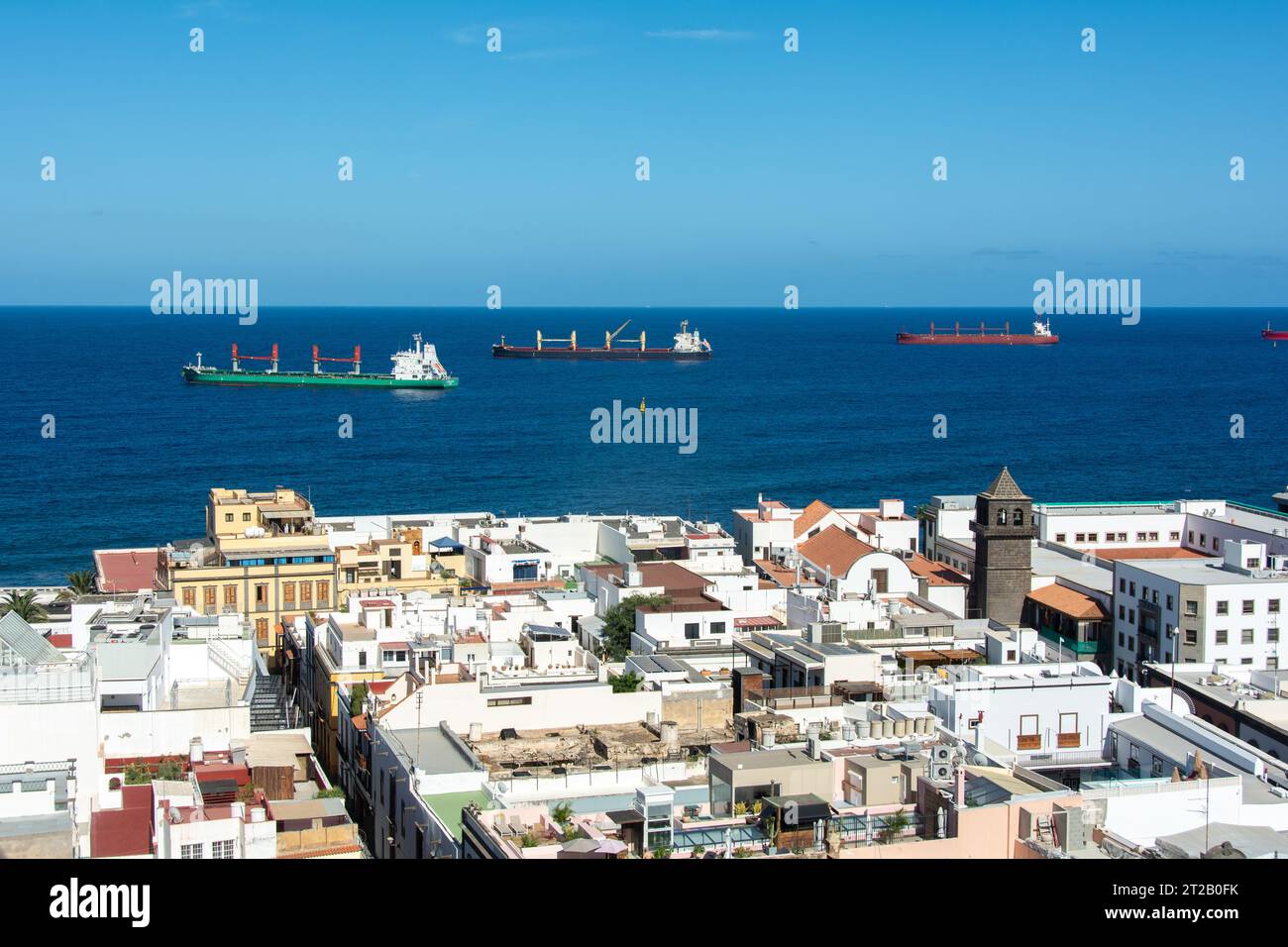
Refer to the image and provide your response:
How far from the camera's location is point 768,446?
6712cm

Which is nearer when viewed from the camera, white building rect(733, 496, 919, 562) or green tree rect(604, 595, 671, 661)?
green tree rect(604, 595, 671, 661)

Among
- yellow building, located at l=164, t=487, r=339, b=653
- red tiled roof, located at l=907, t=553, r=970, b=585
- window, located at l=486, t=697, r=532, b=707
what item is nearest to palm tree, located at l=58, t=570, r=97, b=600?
yellow building, located at l=164, t=487, r=339, b=653

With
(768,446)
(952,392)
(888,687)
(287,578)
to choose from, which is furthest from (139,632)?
(952,392)

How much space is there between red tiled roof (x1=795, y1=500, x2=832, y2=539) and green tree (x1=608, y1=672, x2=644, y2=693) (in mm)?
14194

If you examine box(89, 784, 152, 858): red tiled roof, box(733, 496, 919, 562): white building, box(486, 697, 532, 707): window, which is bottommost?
box(89, 784, 152, 858): red tiled roof

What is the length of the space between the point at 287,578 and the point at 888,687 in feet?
41.4

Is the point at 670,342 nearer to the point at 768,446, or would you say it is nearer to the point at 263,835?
the point at 768,446

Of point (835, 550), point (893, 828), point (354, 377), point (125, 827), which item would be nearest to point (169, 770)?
point (125, 827)

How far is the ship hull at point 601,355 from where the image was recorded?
12606 cm

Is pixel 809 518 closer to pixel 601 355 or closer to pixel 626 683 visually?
pixel 626 683

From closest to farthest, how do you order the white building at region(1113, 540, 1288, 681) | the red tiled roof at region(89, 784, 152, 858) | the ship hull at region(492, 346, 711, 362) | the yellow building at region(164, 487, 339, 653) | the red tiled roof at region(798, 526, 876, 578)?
the red tiled roof at region(89, 784, 152, 858) → the white building at region(1113, 540, 1288, 681) → the yellow building at region(164, 487, 339, 653) → the red tiled roof at region(798, 526, 876, 578) → the ship hull at region(492, 346, 711, 362)

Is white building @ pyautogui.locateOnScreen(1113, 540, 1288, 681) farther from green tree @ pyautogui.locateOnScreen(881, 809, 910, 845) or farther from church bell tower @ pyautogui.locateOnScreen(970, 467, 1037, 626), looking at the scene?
green tree @ pyautogui.locateOnScreen(881, 809, 910, 845)

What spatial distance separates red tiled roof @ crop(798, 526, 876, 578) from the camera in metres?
27.6

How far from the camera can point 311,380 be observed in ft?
327
